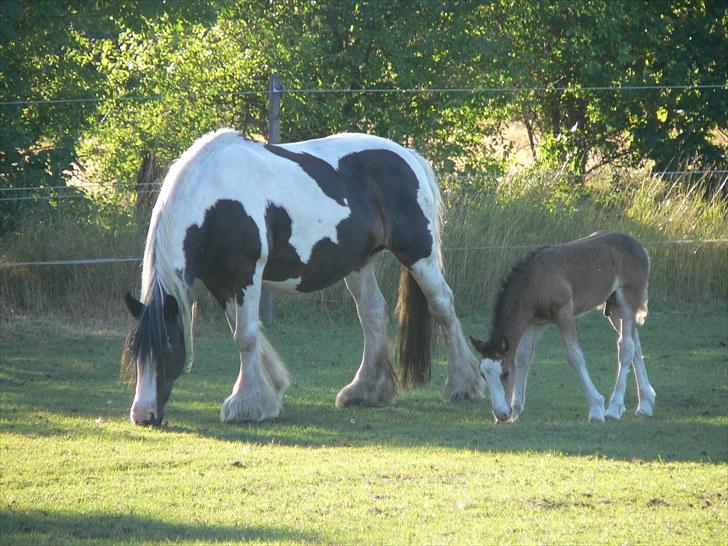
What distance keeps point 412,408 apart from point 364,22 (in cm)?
970

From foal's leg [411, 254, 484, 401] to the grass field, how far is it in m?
0.21

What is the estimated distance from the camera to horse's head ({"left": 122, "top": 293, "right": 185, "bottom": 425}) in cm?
820

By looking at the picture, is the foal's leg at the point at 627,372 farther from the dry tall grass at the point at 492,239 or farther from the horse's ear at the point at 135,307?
the dry tall grass at the point at 492,239

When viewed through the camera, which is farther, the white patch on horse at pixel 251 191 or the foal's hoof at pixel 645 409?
the foal's hoof at pixel 645 409

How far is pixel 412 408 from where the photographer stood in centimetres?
980

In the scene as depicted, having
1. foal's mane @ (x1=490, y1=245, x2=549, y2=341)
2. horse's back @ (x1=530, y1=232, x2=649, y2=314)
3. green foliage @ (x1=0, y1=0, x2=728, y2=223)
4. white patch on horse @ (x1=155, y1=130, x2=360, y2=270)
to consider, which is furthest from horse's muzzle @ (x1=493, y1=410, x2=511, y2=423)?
green foliage @ (x1=0, y1=0, x2=728, y2=223)

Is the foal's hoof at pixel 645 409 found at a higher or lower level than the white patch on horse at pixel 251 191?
lower

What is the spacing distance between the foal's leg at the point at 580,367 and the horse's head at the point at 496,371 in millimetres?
518

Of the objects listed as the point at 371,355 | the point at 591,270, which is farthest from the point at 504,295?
the point at 371,355

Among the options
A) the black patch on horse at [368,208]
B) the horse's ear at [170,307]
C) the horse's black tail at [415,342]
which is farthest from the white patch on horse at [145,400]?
the horse's black tail at [415,342]

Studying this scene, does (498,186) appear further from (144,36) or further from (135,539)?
(135,539)

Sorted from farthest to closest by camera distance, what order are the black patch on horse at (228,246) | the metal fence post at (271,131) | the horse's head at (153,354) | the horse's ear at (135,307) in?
the metal fence post at (271,131) → the black patch on horse at (228,246) → the horse's ear at (135,307) → the horse's head at (153,354)

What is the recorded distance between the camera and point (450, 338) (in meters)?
10.1

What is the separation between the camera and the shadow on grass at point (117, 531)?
5.75 metres
